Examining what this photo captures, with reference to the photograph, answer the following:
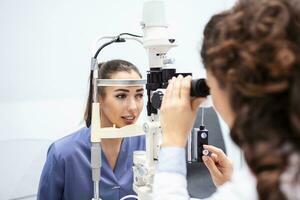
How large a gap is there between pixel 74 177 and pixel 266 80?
44.0 inches

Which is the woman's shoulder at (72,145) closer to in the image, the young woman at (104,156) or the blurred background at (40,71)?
the young woman at (104,156)

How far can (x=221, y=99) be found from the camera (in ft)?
2.13

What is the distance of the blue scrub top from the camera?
1.48 metres

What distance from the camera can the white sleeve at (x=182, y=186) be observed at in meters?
0.59

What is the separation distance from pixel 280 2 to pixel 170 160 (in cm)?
39

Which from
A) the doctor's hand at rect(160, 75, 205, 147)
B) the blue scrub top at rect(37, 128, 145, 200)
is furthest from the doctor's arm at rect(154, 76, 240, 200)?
the blue scrub top at rect(37, 128, 145, 200)

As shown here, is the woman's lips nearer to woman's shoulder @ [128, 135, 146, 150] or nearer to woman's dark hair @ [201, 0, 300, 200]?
woman's shoulder @ [128, 135, 146, 150]

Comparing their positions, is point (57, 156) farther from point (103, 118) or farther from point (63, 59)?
point (63, 59)

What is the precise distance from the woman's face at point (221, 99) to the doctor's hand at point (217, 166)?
0.43 m

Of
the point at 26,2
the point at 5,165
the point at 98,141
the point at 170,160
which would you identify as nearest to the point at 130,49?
the point at 26,2

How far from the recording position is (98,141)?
1.20 m

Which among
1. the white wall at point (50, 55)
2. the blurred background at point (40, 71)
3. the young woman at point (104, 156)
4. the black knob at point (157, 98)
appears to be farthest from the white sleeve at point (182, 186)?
the blurred background at point (40, 71)

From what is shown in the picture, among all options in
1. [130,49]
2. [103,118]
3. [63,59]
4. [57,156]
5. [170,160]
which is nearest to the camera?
A: [170,160]

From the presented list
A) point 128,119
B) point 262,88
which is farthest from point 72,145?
point 262,88
